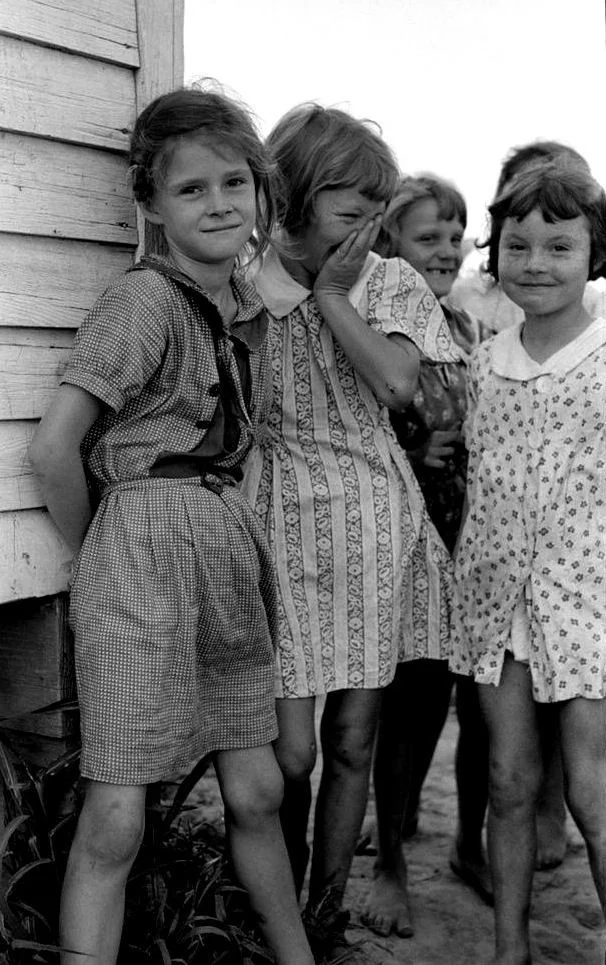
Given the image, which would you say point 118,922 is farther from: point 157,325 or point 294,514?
point 157,325

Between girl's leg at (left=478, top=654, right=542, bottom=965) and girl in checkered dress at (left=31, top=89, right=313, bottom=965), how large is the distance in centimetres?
55

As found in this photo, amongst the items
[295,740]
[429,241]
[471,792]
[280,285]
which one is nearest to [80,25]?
[280,285]

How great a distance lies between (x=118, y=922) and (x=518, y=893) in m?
1.06

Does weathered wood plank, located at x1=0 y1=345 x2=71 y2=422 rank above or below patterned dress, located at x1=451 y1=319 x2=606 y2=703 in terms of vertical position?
above

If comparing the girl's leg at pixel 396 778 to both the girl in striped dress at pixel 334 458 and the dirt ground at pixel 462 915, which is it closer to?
the dirt ground at pixel 462 915

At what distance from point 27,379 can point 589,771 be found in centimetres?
160

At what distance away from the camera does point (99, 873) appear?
2387 millimetres

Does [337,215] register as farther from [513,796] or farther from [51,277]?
[513,796]

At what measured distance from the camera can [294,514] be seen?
2902 millimetres

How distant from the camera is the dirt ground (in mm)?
3275

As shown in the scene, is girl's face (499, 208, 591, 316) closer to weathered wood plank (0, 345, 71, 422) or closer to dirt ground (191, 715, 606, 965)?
weathered wood plank (0, 345, 71, 422)

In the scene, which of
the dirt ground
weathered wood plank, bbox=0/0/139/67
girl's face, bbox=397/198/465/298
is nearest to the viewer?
weathered wood plank, bbox=0/0/139/67

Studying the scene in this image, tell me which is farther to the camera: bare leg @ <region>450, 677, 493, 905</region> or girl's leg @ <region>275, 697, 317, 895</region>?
bare leg @ <region>450, 677, 493, 905</region>

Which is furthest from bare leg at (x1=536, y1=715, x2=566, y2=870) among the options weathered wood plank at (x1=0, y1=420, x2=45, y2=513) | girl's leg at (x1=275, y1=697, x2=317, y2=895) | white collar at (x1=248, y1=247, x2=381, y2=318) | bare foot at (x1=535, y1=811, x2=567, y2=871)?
weathered wood plank at (x1=0, y1=420, x2=45, y2=513)
